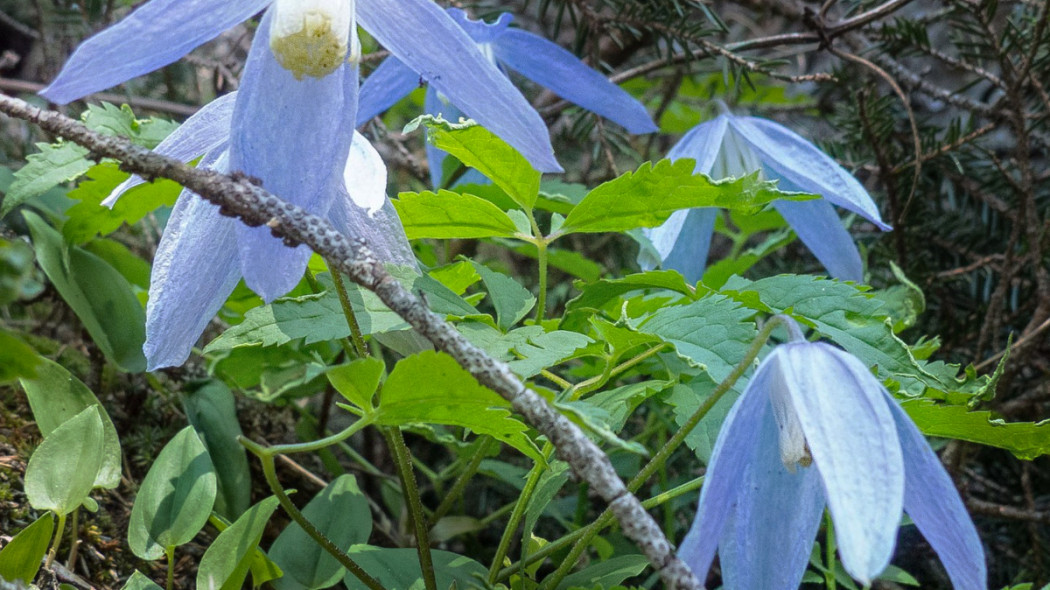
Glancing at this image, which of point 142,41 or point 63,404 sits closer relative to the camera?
point 142,41

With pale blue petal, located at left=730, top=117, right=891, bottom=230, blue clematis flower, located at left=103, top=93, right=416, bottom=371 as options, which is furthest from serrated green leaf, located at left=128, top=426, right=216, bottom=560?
pale blue petal, located at left=730, top=117, right=891, bottom=230

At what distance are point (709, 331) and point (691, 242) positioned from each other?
1.59 feet

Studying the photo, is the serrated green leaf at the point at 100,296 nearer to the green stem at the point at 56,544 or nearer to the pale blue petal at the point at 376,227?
the green stem at the point at 56,544

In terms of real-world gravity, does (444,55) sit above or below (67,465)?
above

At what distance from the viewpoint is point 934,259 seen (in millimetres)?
1403

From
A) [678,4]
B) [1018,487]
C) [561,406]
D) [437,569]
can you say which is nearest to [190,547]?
[437,569]

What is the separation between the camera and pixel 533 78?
116 cm

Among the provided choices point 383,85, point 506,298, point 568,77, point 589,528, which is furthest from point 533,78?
point 589,528

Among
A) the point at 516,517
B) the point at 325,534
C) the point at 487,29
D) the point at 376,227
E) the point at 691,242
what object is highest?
the point at 487,29

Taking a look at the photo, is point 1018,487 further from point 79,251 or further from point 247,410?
point 79,251

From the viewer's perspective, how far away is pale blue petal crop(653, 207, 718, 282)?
1171 millimetres

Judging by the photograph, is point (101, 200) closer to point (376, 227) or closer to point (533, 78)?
point (376, 227)

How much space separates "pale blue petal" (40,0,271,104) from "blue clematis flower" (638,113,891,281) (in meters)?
0.53

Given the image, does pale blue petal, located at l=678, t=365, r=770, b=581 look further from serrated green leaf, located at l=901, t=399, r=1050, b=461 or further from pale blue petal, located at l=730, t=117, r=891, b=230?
pale blue petal, located at l=730, t=117, r=891, b=230
